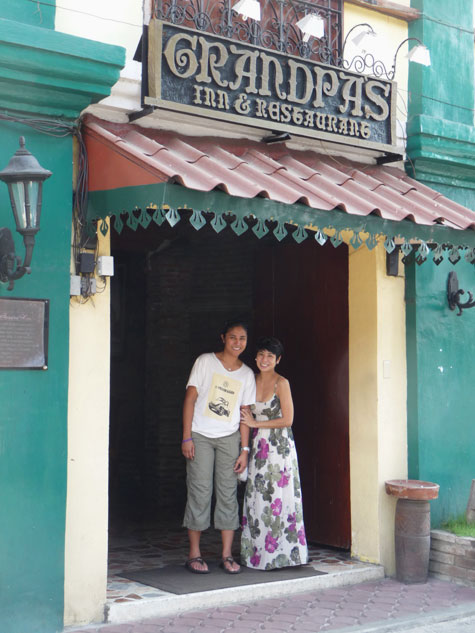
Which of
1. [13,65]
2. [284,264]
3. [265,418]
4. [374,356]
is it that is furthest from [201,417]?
[13,65]

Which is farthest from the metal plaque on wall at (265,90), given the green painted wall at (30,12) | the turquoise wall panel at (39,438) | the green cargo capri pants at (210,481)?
the green cargo capri pants at (210,481)

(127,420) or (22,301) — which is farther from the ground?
(22,301)

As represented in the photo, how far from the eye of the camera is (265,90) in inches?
261

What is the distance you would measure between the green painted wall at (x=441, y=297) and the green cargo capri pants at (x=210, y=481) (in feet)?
5.77

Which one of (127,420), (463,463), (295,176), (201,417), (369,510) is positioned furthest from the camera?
(127,420)

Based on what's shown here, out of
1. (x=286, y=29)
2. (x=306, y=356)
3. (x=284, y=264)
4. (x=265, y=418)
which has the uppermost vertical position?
(x=286, y=29)

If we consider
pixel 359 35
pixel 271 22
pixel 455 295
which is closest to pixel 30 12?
pixel 271 22

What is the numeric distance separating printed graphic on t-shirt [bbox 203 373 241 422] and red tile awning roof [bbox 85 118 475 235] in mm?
1681

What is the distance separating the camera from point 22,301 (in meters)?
5.40

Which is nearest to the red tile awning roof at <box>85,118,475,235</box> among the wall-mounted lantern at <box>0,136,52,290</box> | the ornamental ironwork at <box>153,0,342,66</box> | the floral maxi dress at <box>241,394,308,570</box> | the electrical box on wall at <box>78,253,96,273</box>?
the electrical box on wall at <box>78,253,96,273</box>

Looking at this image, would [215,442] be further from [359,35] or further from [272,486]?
[359,35]

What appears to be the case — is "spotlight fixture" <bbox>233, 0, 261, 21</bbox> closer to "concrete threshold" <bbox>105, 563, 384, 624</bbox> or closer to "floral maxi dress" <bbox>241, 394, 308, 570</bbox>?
"floral maxi dress" <bbox>241, 394, 308, 570</bbox>

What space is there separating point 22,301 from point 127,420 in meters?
4.65

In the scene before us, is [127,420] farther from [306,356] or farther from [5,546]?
[5,546]
